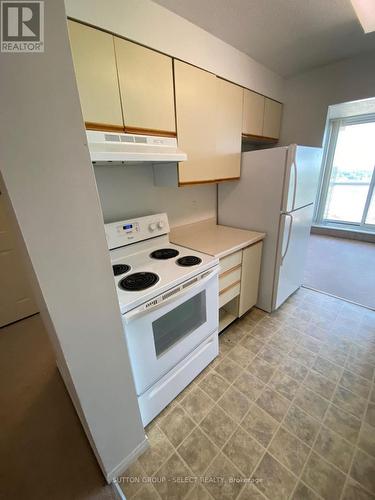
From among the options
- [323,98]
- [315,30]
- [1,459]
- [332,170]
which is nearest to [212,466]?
[1,459]

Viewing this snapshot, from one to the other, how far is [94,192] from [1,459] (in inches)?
65.4

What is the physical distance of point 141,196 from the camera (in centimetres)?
174

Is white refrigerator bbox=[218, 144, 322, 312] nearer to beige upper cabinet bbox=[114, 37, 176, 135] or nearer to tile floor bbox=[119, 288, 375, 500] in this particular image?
tile floor bbox=[119, 288, 375, 500]

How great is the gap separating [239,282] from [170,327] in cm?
84

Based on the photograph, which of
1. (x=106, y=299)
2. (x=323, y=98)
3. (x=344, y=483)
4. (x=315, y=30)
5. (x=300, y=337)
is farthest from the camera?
(x=323, y=98)

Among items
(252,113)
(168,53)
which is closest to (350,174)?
(252,113)

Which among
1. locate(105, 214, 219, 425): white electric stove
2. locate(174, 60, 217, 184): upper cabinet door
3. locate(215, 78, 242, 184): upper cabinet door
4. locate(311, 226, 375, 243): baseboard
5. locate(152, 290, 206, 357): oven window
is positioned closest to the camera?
locate(105, 214, 219, 425): white electric stove

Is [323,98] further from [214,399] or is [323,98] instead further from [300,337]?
[214,399]

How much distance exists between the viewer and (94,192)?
2.29ft

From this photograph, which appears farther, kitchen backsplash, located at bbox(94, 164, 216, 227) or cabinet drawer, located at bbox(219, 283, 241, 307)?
cabinet drawer, located at bbox(219, 283, 241, 307)

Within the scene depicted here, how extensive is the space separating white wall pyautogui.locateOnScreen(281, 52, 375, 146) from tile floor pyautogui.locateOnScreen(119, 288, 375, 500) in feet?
7.70

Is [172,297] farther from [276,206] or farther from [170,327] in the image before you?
[276,206]

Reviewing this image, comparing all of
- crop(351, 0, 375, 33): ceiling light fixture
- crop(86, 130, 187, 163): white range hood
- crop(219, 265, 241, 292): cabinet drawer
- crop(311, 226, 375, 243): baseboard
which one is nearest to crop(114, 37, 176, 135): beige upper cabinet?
crop(86, 130, 187, 163): white range hood

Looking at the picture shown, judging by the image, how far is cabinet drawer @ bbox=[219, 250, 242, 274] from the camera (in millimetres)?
1636
